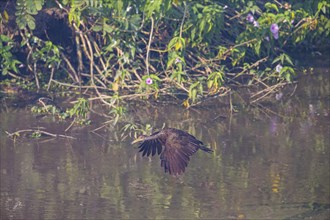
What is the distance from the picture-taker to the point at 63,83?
28.5 feet

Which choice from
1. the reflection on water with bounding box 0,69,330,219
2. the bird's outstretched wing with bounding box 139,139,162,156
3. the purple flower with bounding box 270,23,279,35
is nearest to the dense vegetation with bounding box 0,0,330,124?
the purple flower with bounding box 270,23,279,35

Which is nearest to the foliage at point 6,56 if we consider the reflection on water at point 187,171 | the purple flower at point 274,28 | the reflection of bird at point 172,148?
the reflection on water at point 187,171

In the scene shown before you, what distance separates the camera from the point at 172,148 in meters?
5.56

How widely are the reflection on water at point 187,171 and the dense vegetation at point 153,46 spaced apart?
13.1 inches

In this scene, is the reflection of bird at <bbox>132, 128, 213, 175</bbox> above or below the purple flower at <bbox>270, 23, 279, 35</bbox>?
below

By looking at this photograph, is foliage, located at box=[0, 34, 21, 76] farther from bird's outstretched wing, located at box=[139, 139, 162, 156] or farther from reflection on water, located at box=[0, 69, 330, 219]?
bird's outstretched wing, located at box=[139, 139, 162, 156]

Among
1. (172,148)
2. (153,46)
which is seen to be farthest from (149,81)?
(172,148)

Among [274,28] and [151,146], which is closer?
[151,146]

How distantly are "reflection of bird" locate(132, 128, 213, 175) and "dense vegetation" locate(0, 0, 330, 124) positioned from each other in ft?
6.99

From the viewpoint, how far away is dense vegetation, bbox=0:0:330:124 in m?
8.09

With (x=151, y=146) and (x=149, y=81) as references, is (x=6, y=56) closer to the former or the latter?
(x=149, y=81)

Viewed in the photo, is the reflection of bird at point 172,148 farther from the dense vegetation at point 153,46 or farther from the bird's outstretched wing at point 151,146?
the dense vegetation at point 153,46

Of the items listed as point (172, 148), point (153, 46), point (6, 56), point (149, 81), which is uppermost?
point (153, 46)

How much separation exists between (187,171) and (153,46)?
8.27ft
